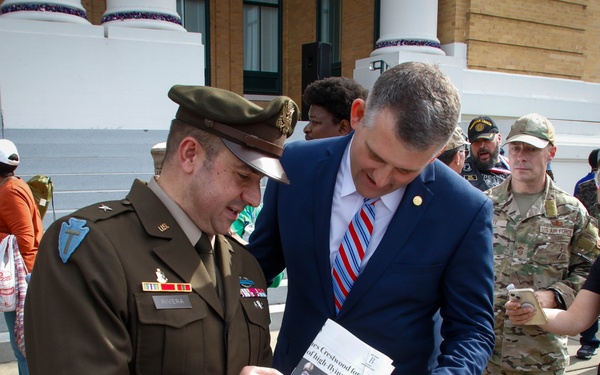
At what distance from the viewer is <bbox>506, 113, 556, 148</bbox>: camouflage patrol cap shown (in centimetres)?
337

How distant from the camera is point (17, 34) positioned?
24.9ft

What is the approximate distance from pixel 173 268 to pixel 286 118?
575mm

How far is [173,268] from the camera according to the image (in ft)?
4.91

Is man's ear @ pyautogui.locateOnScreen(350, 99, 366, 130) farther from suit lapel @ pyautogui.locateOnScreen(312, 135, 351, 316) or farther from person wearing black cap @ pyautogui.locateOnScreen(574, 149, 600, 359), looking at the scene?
person wearing black cap @ pyautogui.locateOnScreen(574, 149, 600, 359)

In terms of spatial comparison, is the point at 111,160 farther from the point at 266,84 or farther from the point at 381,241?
the point at 266,84

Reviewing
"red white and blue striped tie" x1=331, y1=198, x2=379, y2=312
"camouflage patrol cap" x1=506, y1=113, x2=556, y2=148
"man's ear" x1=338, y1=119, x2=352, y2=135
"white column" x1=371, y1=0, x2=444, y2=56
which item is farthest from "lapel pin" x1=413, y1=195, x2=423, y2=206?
"white column" x1=371, y1=0, x2=444, y2=56

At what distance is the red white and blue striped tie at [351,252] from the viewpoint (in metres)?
1.90

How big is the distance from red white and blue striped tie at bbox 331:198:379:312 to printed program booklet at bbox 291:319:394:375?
0.21 meters

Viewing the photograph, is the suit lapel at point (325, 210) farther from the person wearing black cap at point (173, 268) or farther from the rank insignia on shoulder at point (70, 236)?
the rank insignia on shoulder at point (70, 236)

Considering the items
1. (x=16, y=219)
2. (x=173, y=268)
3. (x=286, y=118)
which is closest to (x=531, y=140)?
(x=286, y=118)

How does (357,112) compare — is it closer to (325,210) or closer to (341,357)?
(325,210)

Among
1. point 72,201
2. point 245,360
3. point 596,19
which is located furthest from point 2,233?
point 596,19

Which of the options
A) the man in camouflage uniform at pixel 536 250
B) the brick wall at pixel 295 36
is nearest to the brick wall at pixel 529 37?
the brick wall at pixel 295 36

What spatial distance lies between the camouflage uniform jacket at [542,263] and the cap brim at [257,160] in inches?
82.4
